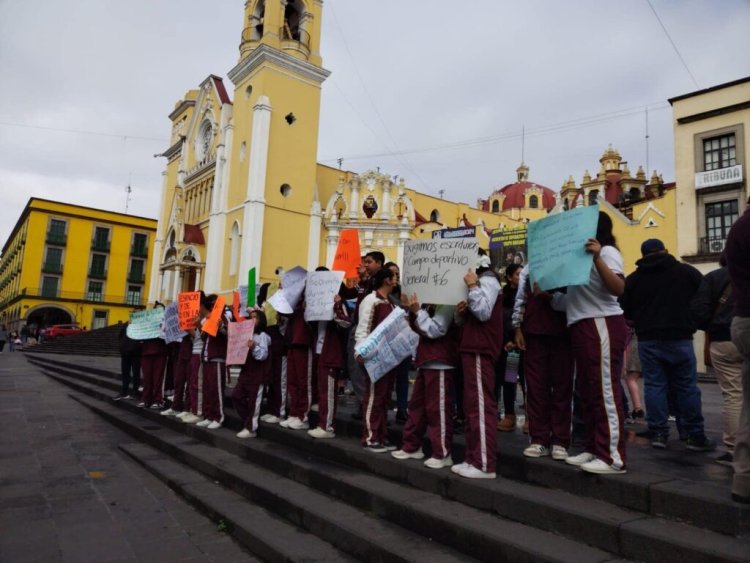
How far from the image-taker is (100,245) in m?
50.9

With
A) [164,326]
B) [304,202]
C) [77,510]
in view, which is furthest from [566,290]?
[304,202]

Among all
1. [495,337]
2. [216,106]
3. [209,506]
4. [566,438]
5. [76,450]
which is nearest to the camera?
[566,438]

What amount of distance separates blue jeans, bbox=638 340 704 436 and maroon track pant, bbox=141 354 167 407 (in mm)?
7498

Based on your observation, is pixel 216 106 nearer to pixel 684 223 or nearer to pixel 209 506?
pixel 684 223

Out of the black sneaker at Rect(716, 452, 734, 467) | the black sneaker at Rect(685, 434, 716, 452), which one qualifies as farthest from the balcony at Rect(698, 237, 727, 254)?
the black sneaker at Rect(716, 452, 734, 467)

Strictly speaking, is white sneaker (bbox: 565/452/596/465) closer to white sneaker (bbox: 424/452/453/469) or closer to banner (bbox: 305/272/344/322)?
white sneaker (bbox: 424/452/453/469)

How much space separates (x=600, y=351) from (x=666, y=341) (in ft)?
4.13

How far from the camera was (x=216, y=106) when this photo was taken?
3148cm

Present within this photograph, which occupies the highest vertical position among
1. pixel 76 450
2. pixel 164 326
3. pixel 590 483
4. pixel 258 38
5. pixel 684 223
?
pixel 258 38

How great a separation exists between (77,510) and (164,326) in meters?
4.49

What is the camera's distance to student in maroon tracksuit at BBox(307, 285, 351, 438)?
17.5 ft

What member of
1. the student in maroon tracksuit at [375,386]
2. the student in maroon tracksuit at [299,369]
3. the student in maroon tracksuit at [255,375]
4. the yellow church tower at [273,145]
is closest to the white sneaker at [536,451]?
the student in maroon tracksuit at [375,386]

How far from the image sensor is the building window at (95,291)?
163ft

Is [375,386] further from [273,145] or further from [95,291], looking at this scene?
[95,291]
